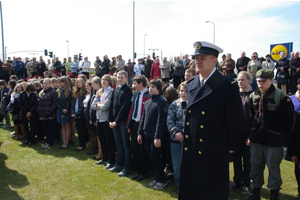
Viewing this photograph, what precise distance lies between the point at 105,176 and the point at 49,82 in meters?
4.14

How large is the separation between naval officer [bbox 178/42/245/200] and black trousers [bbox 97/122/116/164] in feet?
12.6

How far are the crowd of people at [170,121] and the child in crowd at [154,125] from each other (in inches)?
0.8

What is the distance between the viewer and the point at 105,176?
19.2 feet

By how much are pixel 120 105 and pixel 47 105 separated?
3403 millimetres

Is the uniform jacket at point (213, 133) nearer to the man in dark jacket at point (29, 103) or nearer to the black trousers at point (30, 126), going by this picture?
the man in dark jacket at point (29, 103)

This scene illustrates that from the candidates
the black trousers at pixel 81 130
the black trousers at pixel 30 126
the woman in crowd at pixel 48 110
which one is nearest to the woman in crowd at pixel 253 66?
the black trousers at pixel 81 130

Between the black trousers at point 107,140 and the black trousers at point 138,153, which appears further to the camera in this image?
the black trousers at point 107,140

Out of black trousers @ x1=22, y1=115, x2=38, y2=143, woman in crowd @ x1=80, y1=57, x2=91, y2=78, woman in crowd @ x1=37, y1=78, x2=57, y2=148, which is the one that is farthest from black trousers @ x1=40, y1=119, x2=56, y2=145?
woman in crowd @ x1=80, y1=57, x2=91, y2=78

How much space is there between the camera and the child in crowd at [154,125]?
4.98m

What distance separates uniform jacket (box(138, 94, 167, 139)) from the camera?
16.0 ft

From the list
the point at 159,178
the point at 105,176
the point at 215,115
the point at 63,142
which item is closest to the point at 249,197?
the point at 159,178

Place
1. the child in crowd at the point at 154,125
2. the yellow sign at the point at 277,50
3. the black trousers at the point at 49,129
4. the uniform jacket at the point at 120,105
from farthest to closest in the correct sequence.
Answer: the yellow sign at the point at 277,50 < the black trousers at the point at 49,129 < the uniform jacket at the point at 120,105 < the child in crowd at the point at 154,125

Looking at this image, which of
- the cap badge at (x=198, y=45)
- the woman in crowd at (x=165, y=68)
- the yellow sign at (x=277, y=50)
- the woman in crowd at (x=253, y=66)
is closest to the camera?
the cap badge at (x=198, y=45)

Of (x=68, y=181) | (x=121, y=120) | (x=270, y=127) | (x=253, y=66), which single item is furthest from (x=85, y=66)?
(x=270, y=127)
